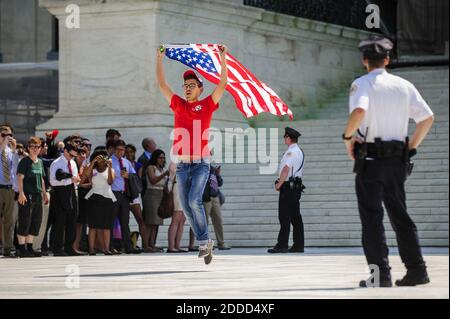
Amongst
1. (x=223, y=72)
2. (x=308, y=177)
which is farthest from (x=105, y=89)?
(x=223, y=72)

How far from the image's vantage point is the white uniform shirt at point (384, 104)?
9.70 meters

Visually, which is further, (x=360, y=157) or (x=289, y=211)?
(x=289, y=211)

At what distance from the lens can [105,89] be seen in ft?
92.3

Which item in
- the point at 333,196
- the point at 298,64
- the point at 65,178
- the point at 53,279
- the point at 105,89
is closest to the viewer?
the point at 53,279

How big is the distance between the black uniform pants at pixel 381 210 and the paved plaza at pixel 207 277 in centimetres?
30

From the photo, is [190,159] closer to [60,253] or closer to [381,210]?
[381,210]

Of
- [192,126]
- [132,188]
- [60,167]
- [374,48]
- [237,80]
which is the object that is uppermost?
[237,80]

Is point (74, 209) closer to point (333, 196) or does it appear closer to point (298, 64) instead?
point (333, 196)

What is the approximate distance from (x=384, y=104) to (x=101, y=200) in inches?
377

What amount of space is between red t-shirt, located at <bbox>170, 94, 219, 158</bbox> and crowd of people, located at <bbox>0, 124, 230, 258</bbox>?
17.9 ft

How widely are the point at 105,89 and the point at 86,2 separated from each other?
205 centimetres

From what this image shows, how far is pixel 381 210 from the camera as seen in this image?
969 cm

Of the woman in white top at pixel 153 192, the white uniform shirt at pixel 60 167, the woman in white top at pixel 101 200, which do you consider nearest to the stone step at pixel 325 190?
the woman in white top at pixel 153 192

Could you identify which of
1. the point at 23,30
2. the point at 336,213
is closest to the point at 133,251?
the point at 336,213
